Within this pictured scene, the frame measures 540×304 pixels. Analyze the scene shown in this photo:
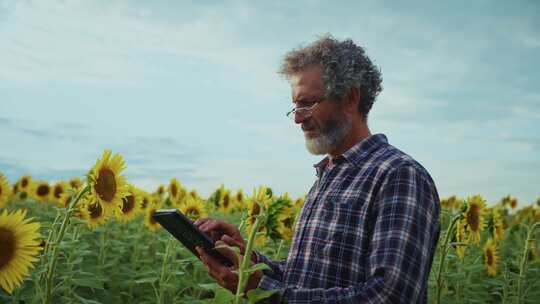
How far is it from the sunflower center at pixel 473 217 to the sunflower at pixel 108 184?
2514 mm

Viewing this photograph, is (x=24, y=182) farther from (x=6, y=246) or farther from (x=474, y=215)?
(x=474, y=215)

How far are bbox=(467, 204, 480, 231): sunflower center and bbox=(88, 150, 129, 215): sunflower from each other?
8.25 feet

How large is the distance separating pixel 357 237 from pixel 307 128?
71 cm

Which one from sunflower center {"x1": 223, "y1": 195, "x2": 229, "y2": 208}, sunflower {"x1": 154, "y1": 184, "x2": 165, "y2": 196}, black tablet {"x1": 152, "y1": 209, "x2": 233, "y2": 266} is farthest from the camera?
sunflower {"x1": 154, "y1": 184, "x2": 165, "y2": 196}

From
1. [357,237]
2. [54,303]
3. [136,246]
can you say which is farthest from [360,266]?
[136,246]

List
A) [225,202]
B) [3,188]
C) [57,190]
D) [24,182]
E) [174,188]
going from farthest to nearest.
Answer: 1. [24,182]
2. [57,190]
3. [174,188]
4. [225,202]
5. [3,188]

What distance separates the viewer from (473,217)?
4.27 m

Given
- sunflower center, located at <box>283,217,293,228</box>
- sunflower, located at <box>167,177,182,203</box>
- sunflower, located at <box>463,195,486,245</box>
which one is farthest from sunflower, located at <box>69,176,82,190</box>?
sunflower, located at <box>463,195,486,245</box>

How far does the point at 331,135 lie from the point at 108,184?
1488mm

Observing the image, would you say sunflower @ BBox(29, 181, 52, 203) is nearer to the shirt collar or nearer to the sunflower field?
the sunflower field

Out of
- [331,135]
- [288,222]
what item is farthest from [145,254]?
[331,135]

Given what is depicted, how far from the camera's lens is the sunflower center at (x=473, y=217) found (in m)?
4.25

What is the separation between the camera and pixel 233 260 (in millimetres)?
2293

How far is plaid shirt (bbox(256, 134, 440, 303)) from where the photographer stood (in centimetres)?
224
